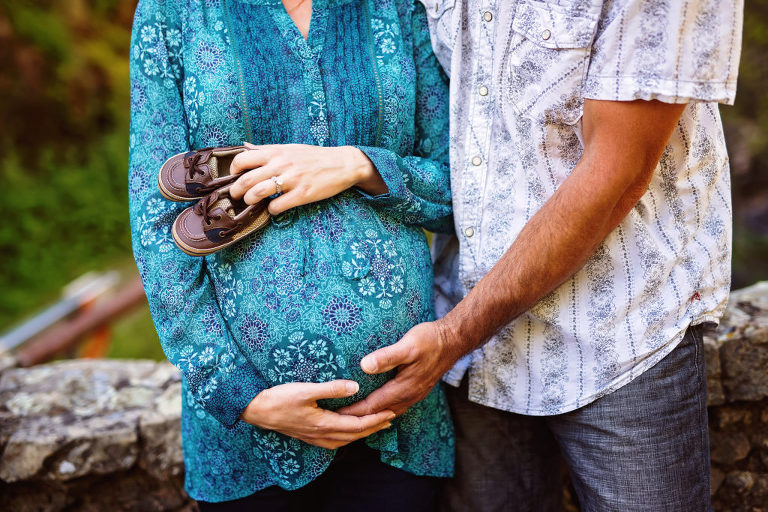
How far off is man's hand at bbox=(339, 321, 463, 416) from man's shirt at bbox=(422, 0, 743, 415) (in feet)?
0.57

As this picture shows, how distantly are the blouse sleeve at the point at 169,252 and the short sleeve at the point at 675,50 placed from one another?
91cm

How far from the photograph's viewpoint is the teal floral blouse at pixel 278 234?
136 centimetres

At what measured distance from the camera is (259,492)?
1.47 m

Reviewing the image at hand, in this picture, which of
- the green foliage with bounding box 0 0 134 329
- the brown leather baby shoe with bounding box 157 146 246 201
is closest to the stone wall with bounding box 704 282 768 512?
the brown leather baby shoe with bounding box 157 146 246 201

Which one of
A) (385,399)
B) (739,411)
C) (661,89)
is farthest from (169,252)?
(739,411)

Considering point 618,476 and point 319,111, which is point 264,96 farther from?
point 618,476

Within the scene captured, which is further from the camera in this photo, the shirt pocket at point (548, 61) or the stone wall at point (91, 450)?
the stone wall at point (91, 450)

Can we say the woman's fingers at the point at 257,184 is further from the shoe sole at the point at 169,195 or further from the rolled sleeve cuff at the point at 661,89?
the rolled sleeve cuff at the point at 661,89

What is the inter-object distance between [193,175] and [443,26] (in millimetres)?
673

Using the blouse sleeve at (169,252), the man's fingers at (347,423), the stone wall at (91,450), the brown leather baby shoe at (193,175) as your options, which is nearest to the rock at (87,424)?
the stone wall at (91,450)

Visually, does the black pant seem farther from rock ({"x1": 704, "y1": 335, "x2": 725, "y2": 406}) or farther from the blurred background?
the blurred background

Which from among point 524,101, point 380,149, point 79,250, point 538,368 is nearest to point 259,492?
point 538,368

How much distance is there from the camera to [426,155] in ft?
5.33

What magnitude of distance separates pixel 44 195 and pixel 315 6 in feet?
20.4
